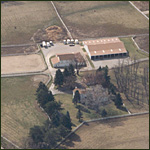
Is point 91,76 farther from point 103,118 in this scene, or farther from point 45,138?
point 45,138

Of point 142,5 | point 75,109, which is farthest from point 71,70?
point 142,5

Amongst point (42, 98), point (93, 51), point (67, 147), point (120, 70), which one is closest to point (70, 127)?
point (67, 147)

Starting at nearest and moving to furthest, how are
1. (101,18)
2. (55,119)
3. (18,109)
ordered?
(55,119)
(18,109)
(101,18)

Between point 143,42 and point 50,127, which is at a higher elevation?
point 50,127

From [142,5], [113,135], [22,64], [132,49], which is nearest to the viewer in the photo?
[113,135]

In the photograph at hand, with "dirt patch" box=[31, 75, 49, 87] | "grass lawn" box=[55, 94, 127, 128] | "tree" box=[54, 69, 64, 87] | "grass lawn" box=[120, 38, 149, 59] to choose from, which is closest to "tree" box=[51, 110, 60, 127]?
"grass lawn" box=[55, 94, 127, 128]

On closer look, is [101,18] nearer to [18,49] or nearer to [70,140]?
[18,49]
